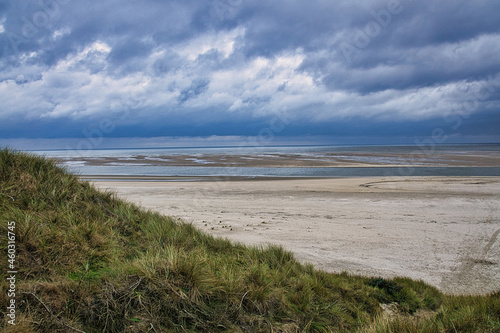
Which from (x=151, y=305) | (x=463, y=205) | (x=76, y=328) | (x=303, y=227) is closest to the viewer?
(x=76, y=328)

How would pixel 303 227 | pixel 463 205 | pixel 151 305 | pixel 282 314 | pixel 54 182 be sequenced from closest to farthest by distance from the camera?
pixel 151 305, pixel 282 314, pixel 54 182, pixel 303 227, pixel 463 205

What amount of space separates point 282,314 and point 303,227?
9395 mm

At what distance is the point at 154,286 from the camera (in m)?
3.99

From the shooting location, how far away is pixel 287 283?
17.5ft

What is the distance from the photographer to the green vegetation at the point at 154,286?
12.1 ft

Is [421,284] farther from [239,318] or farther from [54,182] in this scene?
[54,182]

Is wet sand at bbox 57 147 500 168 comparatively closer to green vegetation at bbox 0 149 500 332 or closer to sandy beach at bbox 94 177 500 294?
sandy beach at bbox 94 177 500 294

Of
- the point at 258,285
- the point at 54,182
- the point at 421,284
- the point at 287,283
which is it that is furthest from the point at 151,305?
the point at 421,284

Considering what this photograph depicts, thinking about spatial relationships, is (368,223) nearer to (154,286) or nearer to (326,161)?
(154,286)

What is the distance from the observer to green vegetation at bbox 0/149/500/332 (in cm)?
369

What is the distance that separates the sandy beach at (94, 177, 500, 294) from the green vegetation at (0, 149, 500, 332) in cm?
260

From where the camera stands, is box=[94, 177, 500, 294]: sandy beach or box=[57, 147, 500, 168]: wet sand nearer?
box=[94, 177, 500, 294]: sandy beach

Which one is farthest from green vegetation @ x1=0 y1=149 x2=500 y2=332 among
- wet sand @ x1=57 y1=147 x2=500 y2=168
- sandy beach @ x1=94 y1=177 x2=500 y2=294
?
wet sand @ x1=57 y1=147 x2=500 y2=168

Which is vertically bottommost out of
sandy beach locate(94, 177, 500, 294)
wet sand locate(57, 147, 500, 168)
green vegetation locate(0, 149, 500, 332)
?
sandy beach locate(94, 177, 500, 294)
